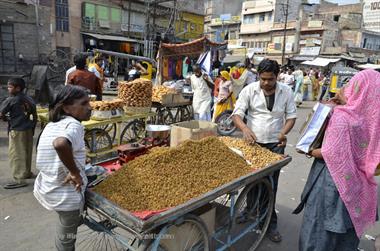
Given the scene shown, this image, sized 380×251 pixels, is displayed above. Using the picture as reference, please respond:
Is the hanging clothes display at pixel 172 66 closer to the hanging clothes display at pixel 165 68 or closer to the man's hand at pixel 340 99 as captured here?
the hanging clothes display at pixel 165 68

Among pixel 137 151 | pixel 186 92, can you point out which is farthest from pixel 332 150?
pixel 186 92

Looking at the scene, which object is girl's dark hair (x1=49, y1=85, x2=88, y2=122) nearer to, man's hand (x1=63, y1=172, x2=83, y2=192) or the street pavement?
man's hand (x1=63, y1=172, x2=83, y2=192)

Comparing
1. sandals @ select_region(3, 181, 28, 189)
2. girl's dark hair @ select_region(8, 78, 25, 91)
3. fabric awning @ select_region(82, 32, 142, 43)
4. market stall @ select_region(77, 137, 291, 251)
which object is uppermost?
fabric awning @ select_region(82, 32, 142, 43)

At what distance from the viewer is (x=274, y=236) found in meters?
3.04

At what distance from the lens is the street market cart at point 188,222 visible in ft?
5.51

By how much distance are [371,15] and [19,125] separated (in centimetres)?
4729

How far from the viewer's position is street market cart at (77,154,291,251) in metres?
1.68

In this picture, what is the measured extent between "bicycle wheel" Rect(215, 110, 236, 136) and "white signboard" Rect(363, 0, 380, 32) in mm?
41913

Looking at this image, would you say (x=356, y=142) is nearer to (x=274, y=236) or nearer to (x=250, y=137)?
(x=250, y=137)

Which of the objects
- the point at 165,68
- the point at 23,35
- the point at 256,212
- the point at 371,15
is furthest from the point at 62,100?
the point at 371,15

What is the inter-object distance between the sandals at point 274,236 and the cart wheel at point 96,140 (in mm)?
2990

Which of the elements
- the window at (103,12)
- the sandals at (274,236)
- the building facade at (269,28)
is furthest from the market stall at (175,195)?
the building facade at (269,28)

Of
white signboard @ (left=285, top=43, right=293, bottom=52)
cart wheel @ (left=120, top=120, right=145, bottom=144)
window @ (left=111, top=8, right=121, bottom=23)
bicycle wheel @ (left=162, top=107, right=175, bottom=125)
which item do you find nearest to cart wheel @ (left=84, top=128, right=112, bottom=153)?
cart wheel @ (left=120, top=120, right=145, bottom=144)

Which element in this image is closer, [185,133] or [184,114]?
[185,133]
